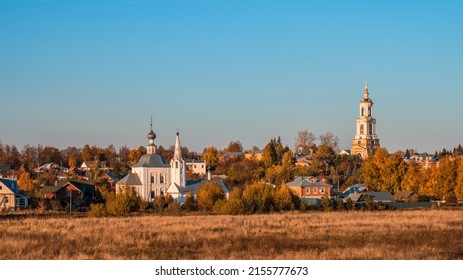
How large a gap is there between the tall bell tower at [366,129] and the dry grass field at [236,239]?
8061 cm

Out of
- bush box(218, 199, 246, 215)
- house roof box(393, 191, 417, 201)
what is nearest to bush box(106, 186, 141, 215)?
bush box(218, 199, 246, 215)

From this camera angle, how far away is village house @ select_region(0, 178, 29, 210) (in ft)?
188

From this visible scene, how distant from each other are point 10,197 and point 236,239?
111ft

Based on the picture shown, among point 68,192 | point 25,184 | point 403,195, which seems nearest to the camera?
point 403,195

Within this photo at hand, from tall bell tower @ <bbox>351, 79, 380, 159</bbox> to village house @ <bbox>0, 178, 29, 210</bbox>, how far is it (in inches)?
2694

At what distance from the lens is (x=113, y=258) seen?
74.8 ft

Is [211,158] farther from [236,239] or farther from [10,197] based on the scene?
[236,239]

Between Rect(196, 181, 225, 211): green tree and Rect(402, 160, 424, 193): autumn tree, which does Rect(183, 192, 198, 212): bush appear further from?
Rect(402, 160, 424, 193): autumn tree

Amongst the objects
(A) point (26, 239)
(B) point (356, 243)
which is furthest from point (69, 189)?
(B) point (356, 243)

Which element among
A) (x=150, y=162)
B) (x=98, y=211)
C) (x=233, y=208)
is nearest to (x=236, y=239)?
(x=233, y=208)

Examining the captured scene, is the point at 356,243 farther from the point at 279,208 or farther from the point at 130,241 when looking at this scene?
the point at 279,208

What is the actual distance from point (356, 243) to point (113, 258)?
8999 mm

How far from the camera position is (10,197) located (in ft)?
189

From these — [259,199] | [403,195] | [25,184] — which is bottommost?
[403,195]
